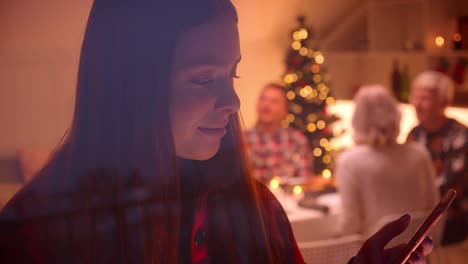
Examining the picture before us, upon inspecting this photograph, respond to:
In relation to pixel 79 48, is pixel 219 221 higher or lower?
lower

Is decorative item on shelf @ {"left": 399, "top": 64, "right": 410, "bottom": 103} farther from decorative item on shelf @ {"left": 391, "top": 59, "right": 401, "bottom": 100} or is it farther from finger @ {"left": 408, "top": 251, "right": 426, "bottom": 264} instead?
finger @ {"left": 408, "top": 251, "right": 426, "bottom": 264}

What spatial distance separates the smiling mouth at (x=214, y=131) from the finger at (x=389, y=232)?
0.17m

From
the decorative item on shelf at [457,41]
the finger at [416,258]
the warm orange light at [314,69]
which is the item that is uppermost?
the warm orange light at [314,69]

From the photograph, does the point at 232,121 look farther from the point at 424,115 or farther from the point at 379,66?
the point at 424,115

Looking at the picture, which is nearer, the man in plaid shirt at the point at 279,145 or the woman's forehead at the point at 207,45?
the woman's forehead at the point at 207,45

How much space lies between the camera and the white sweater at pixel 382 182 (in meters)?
0.84

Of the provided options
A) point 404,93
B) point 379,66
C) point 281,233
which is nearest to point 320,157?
A: point 404,93

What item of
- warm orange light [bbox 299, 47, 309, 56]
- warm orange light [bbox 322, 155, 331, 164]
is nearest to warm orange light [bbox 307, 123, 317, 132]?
warm orange light [bbox 322, 155, 331, 164]

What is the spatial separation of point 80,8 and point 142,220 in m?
0.18

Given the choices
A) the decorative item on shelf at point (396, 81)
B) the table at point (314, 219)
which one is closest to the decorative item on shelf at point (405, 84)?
the decorative item on shelf at point (396, 81)

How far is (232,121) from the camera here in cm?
52

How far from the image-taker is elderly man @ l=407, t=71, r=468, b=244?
1160 mm

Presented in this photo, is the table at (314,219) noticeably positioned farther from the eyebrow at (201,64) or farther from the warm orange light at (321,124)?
the warm orange light at (321,124)

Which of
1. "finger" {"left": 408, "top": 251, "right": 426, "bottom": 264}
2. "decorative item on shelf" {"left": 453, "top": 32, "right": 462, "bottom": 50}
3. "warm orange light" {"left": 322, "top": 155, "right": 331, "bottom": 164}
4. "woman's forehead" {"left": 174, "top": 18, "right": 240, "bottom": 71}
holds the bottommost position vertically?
"warm orange light" {"left": 322, "top": 155, "right": 331, "bottom": 164}
